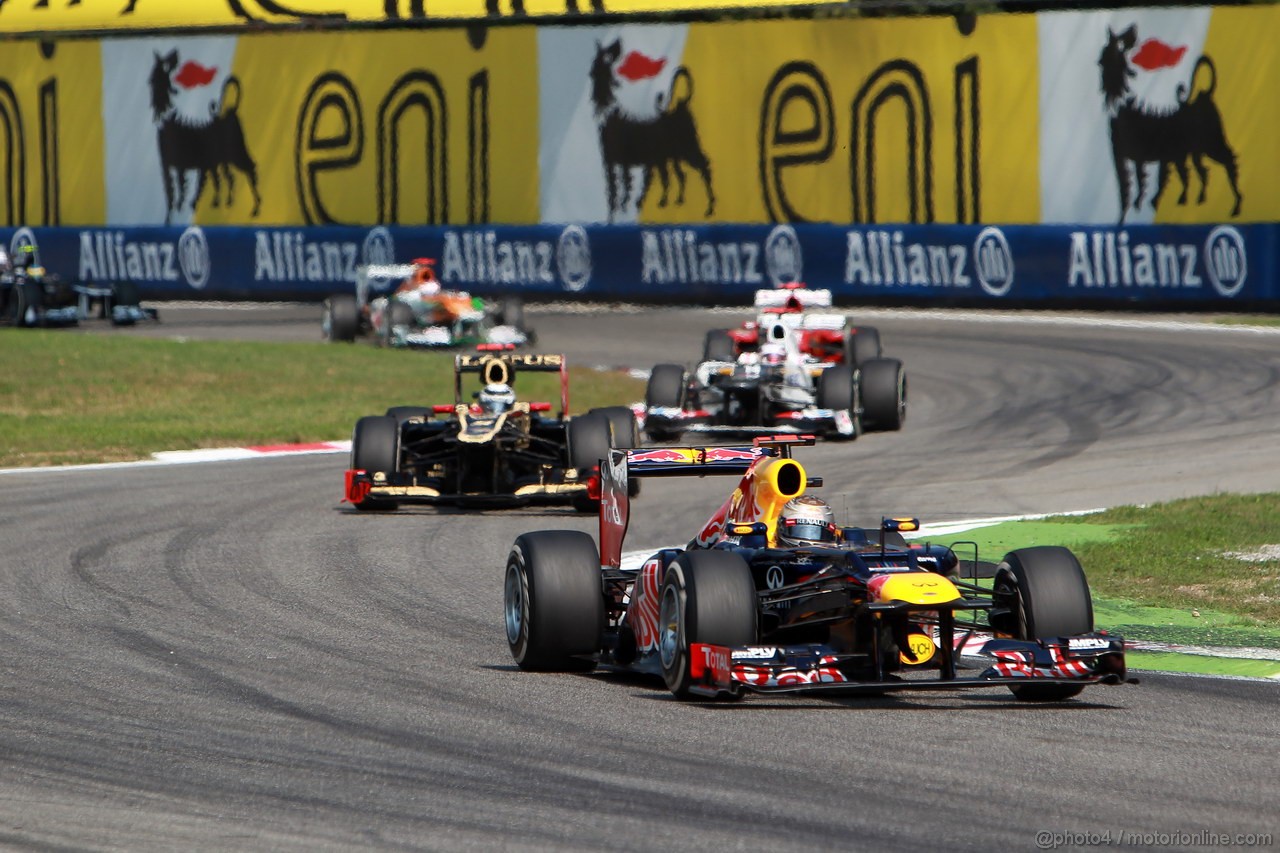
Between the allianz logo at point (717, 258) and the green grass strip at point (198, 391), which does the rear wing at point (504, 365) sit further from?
the allianz logo at point (717, 258)

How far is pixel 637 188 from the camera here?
141 ft

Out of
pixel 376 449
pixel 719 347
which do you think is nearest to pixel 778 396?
pixel 719 347

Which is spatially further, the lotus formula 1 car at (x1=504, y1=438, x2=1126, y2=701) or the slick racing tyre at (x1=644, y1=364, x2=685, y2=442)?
the slick racing tyre at (x1=644, y1=364, x2=685, y2=442)

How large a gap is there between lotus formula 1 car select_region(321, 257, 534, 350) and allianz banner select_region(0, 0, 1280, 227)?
28.9 ft

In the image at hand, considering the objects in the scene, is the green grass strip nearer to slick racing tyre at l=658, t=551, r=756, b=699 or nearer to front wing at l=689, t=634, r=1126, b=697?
slick racing tyre at l=658, t=551, r=756, b=699

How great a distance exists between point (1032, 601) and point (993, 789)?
201 cm

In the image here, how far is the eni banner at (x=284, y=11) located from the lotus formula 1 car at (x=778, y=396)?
61.9ft

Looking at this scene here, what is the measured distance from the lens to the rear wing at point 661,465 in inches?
426

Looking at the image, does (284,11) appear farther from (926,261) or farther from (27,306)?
(926,261)

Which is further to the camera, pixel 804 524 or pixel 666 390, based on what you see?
pixel 666 390

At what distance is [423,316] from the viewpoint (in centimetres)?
3497

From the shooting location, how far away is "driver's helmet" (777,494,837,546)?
10.2 metres

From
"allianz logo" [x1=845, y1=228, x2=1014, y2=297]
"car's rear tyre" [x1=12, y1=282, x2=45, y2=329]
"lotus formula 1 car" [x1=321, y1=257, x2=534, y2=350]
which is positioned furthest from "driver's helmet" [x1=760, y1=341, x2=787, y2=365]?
"car's rear tyre" [x1=12, y1=282, x2=45, y2=329]

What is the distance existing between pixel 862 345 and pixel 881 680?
17675mm
